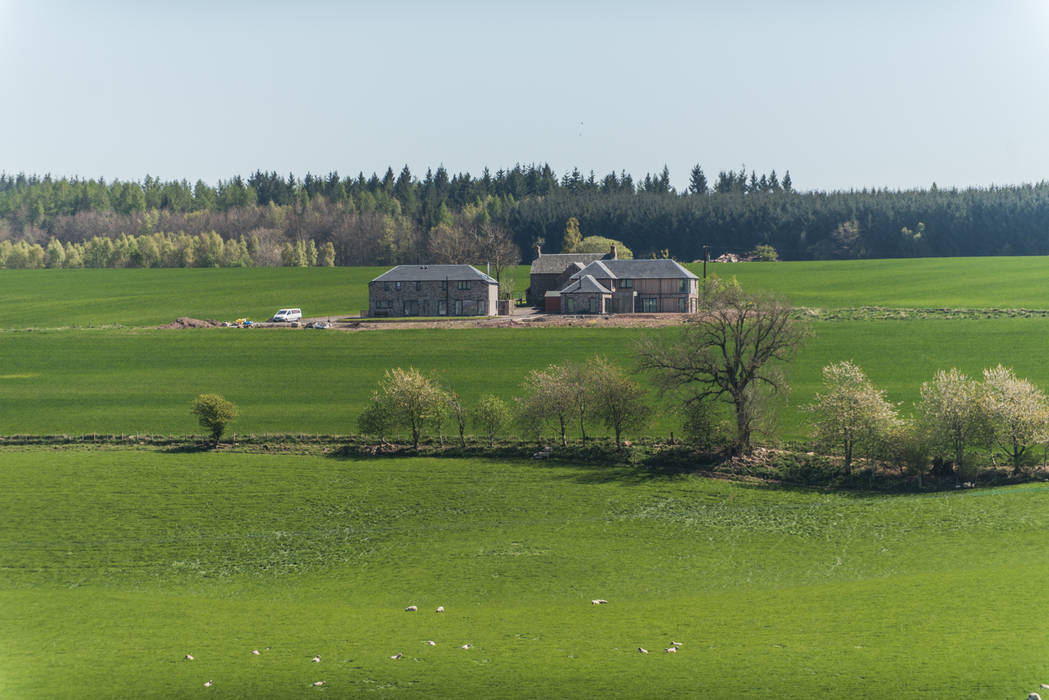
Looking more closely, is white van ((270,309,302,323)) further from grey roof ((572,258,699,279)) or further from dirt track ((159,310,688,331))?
grey roof ((572,258,699,279))

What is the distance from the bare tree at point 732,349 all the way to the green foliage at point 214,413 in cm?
2841

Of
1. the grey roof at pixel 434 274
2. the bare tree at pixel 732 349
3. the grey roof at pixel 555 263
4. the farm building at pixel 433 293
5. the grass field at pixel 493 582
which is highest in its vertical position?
the grey roof at pixel 555 263

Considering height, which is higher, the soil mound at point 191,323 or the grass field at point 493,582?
the soil mound at point 191,323

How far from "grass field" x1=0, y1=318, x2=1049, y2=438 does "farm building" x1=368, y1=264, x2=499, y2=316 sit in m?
20.8

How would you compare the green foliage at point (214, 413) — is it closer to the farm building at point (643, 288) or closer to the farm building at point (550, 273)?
the farm building at point (643, 288)

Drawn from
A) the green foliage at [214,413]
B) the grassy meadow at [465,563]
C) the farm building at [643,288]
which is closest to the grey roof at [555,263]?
the farm building at [643,288]

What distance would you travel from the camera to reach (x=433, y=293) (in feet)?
383

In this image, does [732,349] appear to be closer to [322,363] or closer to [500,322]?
[322,363]

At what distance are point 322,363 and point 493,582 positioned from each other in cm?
4831

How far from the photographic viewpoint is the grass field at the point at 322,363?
65.6m

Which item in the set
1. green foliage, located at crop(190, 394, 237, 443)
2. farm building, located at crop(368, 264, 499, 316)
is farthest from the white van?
green foliage, located at crop(190, 394, 237, 443)

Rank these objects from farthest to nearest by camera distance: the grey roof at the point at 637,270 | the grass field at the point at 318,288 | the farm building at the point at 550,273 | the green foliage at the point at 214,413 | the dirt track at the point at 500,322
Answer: the farm building at the point at 550,273, the grey roof at the point at 637,270, the grass field at the point at 318,288, the dirt track at the point at 500,322, the green foliage at the point at 214,413

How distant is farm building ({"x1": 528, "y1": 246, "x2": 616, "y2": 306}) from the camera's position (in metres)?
130

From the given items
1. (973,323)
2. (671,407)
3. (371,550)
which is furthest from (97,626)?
(973,323)
